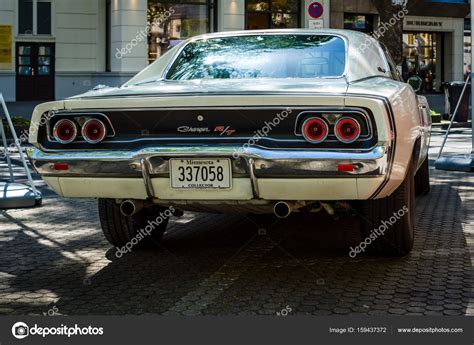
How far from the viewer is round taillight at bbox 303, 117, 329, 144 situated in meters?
4.76

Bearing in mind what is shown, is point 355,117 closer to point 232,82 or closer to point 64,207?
point 232,82

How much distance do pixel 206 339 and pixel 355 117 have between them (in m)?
1.65

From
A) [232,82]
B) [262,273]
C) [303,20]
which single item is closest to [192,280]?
[262,273]

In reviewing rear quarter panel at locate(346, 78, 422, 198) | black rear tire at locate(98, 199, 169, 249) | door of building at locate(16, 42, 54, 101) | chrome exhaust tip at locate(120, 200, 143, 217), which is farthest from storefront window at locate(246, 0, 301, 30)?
chrome exhaust tip at locate(120, 200, 143, 217)

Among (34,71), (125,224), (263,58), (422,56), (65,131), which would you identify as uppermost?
(422,56)

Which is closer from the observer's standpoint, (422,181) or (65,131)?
(65,131)

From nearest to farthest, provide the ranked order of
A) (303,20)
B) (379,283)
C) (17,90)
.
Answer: (379,283) → (17,90) → (303,20)

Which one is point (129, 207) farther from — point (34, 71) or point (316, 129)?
point (34, 71)

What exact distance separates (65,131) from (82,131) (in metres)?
0.13

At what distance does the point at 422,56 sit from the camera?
36438 millimetres

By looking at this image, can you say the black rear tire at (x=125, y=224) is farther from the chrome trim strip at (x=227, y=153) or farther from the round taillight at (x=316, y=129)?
the round taillight at (x=316, y=129)

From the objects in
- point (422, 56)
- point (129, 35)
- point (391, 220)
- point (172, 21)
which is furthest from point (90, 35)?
point (391, 220)

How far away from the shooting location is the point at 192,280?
5.20 m

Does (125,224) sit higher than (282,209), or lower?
lower
